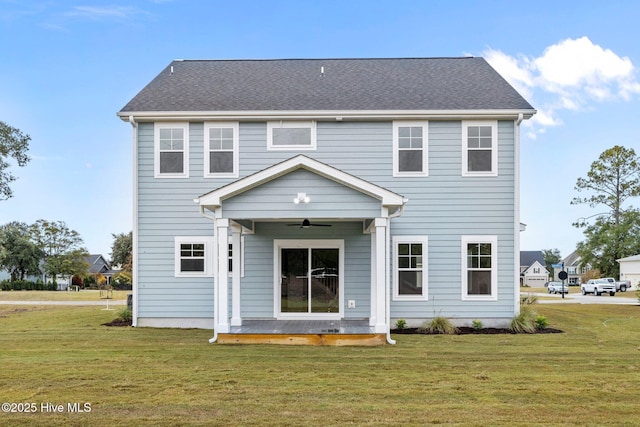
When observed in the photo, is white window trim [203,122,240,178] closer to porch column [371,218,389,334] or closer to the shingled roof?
the shingled roof

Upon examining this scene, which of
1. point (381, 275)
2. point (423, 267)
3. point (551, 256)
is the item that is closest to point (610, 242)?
point (423, 267)

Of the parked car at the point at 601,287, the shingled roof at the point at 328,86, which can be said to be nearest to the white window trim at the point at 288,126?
the shingled roof at the point at 328,86

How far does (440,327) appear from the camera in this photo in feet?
46.0

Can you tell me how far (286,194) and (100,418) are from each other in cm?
645

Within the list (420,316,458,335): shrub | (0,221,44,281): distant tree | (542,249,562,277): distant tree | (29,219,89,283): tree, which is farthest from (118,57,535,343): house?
(542,249,562,277): distant tree

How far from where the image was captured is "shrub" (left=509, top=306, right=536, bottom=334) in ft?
46.7

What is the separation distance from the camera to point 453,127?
1489cm

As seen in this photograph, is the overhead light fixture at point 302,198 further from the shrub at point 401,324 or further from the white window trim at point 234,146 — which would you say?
the shrub at point 401,324

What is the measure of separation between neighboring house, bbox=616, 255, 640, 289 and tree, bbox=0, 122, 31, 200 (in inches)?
1748

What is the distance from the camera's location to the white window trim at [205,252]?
14836 millimetres

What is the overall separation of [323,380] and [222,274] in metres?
4.57

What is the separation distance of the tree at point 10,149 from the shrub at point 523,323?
88.1ft

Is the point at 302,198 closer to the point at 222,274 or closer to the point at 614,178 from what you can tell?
the point at 222,274

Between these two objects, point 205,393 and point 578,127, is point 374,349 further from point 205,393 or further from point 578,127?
→ point 578,127
